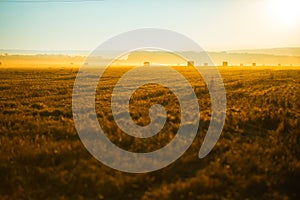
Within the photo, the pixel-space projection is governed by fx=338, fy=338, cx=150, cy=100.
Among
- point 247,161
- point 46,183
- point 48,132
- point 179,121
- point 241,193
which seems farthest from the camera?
point 179,121

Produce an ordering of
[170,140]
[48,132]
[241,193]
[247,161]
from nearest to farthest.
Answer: [241,193] → [247,161] → [170,140] → [48,132]

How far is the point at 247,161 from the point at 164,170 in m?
2.03

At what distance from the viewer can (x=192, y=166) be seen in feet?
26.4

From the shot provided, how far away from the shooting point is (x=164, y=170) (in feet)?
25.1

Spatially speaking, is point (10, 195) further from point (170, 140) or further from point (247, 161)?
point (247, 161)

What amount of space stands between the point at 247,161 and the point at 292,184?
123 centimetres

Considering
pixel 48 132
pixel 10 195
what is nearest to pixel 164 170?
pixel 10 195

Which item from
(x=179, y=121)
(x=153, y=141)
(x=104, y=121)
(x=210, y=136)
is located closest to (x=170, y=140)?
(x=153, y=141)

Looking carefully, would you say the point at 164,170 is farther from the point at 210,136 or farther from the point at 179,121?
the point at 179,121

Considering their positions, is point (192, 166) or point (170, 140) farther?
point (170, 140)

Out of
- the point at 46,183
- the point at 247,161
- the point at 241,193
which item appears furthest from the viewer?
the point at 247,161

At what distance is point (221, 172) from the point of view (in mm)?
7355

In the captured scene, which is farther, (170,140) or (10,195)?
(170,140)

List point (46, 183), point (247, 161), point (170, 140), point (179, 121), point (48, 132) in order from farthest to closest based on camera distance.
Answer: point (179, 121), point (48, 132), point (170, 140), point (247, 161), point (46, 183)
